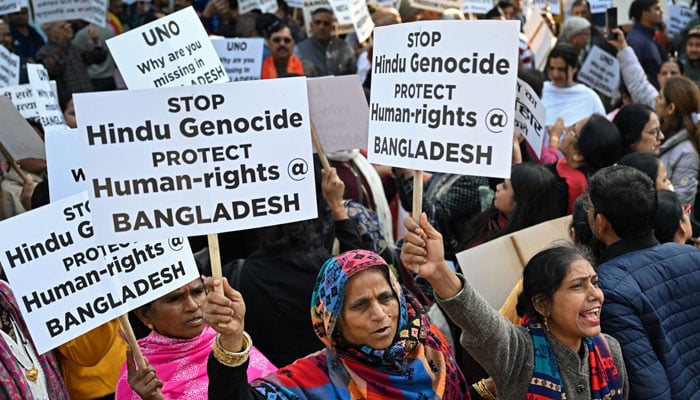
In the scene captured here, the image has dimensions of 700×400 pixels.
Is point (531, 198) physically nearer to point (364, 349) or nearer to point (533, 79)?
point (364, 349)

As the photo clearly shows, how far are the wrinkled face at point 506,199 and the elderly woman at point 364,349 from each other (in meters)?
1.71

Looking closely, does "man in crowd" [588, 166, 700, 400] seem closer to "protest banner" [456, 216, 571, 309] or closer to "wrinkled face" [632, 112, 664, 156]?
"protest banner" [456, 216, 571, 309]

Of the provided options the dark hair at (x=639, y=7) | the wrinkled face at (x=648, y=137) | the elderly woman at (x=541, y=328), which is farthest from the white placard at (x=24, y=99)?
the dark hair at (x=639, y=7)

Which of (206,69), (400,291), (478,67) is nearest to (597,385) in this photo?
(400,291)

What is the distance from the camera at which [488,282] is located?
444 centimetres

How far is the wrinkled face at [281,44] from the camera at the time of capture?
33.3ft

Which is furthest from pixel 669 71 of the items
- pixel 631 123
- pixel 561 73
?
pixel 631 123

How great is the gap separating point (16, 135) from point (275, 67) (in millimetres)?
4998

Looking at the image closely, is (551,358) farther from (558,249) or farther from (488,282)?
(488,282)

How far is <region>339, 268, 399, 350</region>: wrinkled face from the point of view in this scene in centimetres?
327

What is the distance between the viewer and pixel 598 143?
18.1ft

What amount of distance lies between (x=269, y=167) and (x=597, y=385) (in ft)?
4.51

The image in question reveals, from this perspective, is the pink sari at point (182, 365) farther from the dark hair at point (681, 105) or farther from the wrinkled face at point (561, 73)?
the wrinkled face at point (561, 73)

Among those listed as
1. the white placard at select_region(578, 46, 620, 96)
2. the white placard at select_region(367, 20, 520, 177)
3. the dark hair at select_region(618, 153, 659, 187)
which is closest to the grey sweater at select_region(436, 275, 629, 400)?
the white placard at select_region(367, 20, 520, 177)
